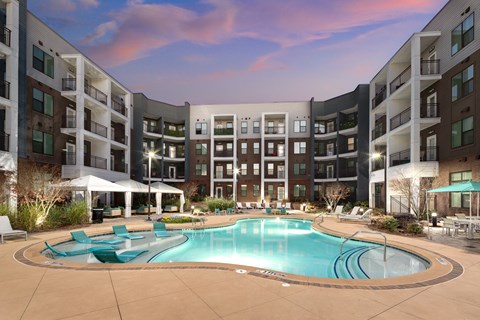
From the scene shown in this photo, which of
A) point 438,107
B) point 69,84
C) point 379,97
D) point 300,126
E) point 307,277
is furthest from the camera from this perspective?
point 300,126

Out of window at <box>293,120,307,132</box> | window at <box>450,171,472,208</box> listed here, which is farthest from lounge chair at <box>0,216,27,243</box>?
window at <box>293,120,307,132</box>

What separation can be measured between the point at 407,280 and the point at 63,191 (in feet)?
58.1

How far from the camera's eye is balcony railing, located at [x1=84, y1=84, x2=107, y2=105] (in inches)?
993

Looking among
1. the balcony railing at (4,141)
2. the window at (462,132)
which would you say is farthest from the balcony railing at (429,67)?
the balcony railing at (4,141)

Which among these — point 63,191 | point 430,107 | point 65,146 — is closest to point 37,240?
point 63,191

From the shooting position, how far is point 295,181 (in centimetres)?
3694

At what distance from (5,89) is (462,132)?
98.2 feet

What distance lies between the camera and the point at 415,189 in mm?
19359

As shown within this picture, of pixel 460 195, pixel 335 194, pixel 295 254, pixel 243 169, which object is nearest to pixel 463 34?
pixel 460 195

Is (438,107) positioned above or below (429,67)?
below

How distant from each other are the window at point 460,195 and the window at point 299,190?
62.4ft

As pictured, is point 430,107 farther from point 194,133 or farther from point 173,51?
point 194,133

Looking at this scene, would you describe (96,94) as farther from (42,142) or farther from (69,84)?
(42,142)

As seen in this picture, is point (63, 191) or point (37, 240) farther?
point (63, 191)
